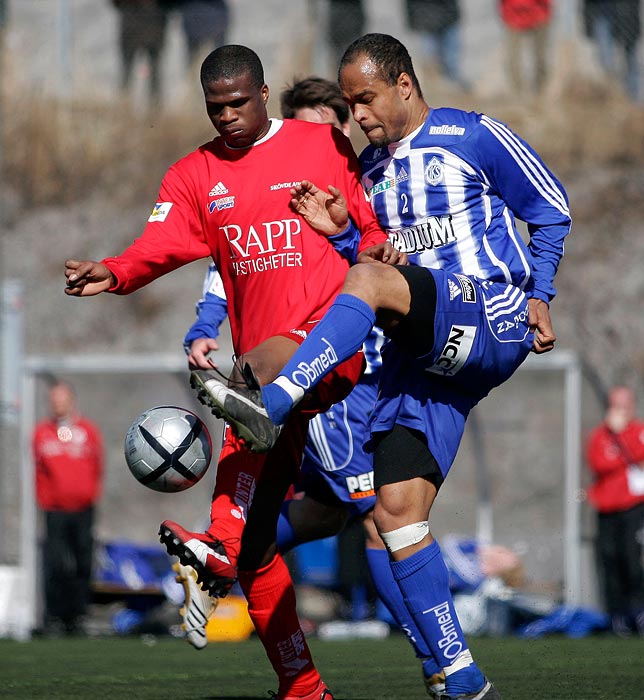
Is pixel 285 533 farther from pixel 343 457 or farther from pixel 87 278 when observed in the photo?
pixel 87 278

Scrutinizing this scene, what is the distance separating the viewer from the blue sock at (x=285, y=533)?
611 cm

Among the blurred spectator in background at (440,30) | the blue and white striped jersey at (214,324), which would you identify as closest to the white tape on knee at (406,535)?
the blue and white striped jersey at (214,324)

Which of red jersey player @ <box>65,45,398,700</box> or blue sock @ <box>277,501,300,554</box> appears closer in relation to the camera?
red jersey player @ <box>65,45,398,700</box>

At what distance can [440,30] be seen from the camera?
54.8ft

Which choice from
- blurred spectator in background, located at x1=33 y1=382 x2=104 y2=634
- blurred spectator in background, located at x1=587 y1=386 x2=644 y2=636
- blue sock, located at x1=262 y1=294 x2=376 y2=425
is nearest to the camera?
blue sock, located at x1=262 y1=294 x2=376 y2=425

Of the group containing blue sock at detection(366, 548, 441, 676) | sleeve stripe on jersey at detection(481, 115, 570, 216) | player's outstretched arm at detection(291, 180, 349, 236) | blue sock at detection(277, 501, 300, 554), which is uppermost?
sleeve stripe on jersey at detection(481, 115, 570, 216)

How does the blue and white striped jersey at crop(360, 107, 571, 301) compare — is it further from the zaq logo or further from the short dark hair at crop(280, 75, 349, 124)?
the short dark hair at crop(280, 75, 349, 124)

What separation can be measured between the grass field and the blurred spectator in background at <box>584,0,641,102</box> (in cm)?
953

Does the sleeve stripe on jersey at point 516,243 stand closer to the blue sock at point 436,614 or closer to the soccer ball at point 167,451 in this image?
the blue sock at point 436,614

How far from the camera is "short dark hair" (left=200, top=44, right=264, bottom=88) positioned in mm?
5082

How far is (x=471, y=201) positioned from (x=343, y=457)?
65.6 inches

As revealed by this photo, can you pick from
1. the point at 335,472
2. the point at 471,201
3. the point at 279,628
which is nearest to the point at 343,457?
the point at 335,472

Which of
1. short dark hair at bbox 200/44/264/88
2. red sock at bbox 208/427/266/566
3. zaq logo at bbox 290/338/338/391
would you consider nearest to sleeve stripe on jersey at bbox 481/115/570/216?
short dark hair at bbox 200/44/264/88

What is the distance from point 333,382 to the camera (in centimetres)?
502
